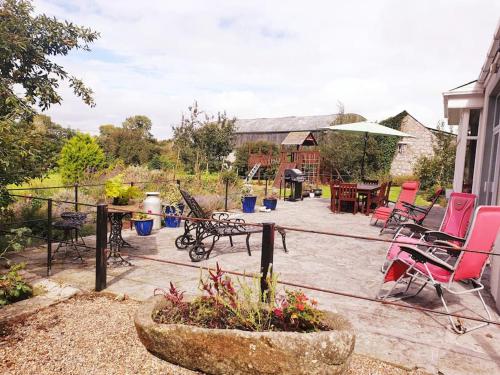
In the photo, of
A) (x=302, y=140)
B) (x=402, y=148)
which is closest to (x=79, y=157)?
(x=302, y=140)

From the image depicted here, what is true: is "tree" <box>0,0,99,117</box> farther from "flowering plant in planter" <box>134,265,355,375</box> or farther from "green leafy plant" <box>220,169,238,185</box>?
"green leafy plant" <box>220,169,238,185</box>

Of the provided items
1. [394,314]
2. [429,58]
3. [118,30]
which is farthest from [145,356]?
[429,58]

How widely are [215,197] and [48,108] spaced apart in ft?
19.4

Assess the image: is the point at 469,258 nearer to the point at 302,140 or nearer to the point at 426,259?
the point at 426,259

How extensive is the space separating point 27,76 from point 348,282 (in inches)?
194

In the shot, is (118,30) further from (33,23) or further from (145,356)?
(145,356)

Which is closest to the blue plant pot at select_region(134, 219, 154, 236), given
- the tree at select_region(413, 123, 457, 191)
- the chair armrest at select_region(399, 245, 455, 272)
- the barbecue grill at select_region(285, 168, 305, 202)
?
the chair armrest at select_region(399, 245, 455, 272)

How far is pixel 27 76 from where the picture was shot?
14.6ft

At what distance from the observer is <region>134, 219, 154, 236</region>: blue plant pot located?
686 cm

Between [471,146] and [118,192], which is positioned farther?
[471,146]

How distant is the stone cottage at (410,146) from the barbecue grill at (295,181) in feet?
41.1

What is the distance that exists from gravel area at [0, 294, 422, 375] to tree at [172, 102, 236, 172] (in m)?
15.1

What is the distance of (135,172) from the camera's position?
11.9 meters

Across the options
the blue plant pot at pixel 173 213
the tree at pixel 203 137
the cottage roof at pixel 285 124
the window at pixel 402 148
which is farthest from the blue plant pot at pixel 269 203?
the cottage roof at pixel 285 124
